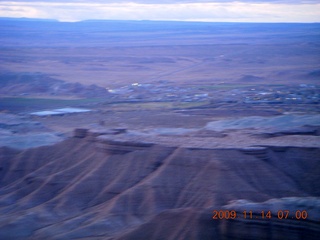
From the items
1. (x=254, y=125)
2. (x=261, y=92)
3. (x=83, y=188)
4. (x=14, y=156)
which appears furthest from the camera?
(x=261, y=92)

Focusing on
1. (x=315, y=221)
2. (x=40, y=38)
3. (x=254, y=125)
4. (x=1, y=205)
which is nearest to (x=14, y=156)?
(x=1, y=205)

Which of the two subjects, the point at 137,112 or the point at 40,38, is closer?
the point at 137,112

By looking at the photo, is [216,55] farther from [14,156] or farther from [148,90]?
[14,156]
